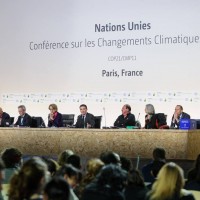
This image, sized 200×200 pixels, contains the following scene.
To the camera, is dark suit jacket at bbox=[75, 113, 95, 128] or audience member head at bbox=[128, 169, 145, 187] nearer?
audience member head at bbox=[128, 169, 145, 187]

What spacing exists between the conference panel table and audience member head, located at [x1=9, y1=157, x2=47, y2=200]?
605 centimetres

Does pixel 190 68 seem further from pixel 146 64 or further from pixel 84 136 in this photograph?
pixel 84 136

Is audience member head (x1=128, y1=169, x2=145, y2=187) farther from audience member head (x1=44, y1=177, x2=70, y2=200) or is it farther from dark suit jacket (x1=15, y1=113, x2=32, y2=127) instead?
dark suit jacket (x1=15, y1=113, x2=32, y2=127)

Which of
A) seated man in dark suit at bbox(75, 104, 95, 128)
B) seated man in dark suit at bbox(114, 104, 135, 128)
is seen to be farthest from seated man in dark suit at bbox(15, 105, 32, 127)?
seated man in dark suit at bbox(114, 104, 135, 128)

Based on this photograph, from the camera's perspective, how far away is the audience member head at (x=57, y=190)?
3150mm

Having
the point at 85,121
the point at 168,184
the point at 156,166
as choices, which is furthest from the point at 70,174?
the point at 85,121

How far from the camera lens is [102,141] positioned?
9859mm

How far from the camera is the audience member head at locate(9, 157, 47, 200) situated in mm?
3484

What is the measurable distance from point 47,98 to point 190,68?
11.3 ft

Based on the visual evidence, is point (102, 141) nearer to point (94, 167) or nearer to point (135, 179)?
point (94, 167)

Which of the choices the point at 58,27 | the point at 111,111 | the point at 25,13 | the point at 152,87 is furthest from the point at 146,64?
the point at 25,13

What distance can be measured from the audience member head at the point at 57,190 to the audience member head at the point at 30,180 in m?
0.27

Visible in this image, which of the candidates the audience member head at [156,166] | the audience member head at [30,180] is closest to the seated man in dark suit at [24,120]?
the audience member head at [156,166]

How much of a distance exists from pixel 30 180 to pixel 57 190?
1.29 ft
